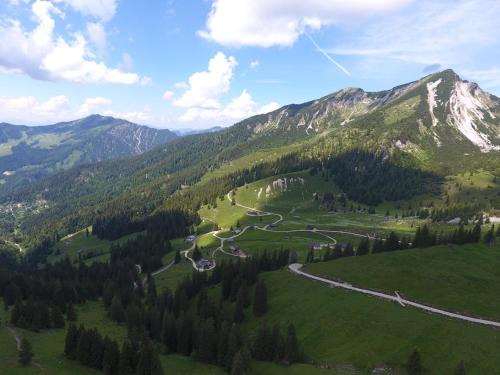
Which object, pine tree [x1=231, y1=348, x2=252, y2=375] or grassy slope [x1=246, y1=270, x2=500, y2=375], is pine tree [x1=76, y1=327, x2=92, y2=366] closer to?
pine tree [x1=231, y1=348, x2=252, y2=375]

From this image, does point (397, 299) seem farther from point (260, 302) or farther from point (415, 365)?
point (260, 302)

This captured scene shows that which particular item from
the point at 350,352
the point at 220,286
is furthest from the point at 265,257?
the point at 350,352

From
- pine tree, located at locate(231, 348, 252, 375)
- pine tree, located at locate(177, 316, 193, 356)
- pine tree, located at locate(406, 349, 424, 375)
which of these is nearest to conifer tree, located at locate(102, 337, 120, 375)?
pine tree, located at locate(177, 316, 193, 356)

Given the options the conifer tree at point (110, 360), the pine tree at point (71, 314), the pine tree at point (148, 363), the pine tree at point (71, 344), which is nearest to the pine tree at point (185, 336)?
the pine tree at point (148, 363)

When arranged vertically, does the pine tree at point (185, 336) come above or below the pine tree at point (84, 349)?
below

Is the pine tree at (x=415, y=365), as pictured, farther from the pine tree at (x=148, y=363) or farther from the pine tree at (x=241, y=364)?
the pine tree at (x=148, y=363)

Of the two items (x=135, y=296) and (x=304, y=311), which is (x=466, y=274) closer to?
(x=304, y=311)

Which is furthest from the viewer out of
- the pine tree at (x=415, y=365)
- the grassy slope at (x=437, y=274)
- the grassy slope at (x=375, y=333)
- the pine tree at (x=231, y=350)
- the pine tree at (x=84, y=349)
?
the grassy slope at (x=437, y=274)

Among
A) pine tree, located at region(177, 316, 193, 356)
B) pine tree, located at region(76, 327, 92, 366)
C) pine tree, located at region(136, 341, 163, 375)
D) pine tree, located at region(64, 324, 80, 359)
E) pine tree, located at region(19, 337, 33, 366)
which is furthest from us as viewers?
pine tree, located at region(177, 316, 193, 356)

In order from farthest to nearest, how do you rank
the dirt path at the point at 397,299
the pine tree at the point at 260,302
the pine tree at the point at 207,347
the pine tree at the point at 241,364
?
the pine tree at the point at 260,302
the dirt path at the point at 397,299
the pine tree at the point at 207,347
the pine tree at the point at 241,364
